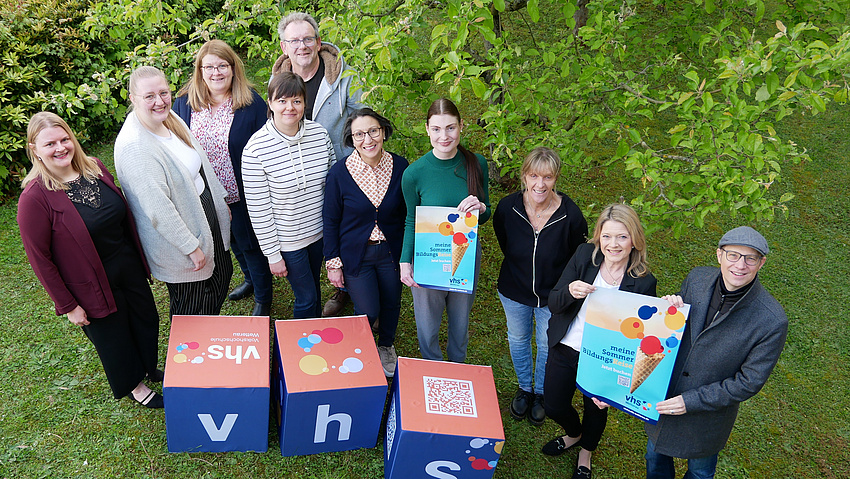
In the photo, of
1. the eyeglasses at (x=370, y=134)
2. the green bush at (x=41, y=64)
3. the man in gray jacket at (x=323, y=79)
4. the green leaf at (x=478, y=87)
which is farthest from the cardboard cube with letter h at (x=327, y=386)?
the green bush at (x=41, y=64)

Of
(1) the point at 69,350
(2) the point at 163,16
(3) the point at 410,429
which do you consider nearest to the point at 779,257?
(3) the point at 410,429

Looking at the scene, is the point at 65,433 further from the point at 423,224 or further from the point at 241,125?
the point at 423,224

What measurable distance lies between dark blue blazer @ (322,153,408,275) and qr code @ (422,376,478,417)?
87 cm

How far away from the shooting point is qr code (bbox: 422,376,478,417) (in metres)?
3.10

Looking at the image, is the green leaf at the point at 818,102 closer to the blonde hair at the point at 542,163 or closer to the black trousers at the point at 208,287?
the blonde hair at the point at 542,163

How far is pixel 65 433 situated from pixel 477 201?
291 cm

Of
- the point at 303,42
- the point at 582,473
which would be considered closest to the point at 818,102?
the point at 582,473

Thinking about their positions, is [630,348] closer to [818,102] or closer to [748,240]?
[748,240]

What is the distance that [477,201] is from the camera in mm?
3283

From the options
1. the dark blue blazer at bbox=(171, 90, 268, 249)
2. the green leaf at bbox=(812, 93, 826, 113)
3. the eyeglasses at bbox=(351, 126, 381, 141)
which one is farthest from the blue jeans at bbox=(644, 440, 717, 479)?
the dark blue blazer at bbox=(171, 90, 268, 249)

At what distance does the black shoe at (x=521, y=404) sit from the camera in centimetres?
386

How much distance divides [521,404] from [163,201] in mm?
2585

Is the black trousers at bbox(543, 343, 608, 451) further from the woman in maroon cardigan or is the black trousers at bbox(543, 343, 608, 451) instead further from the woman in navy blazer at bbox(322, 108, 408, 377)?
the woman in maroon cardigan

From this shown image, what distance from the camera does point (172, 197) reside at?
328cm
